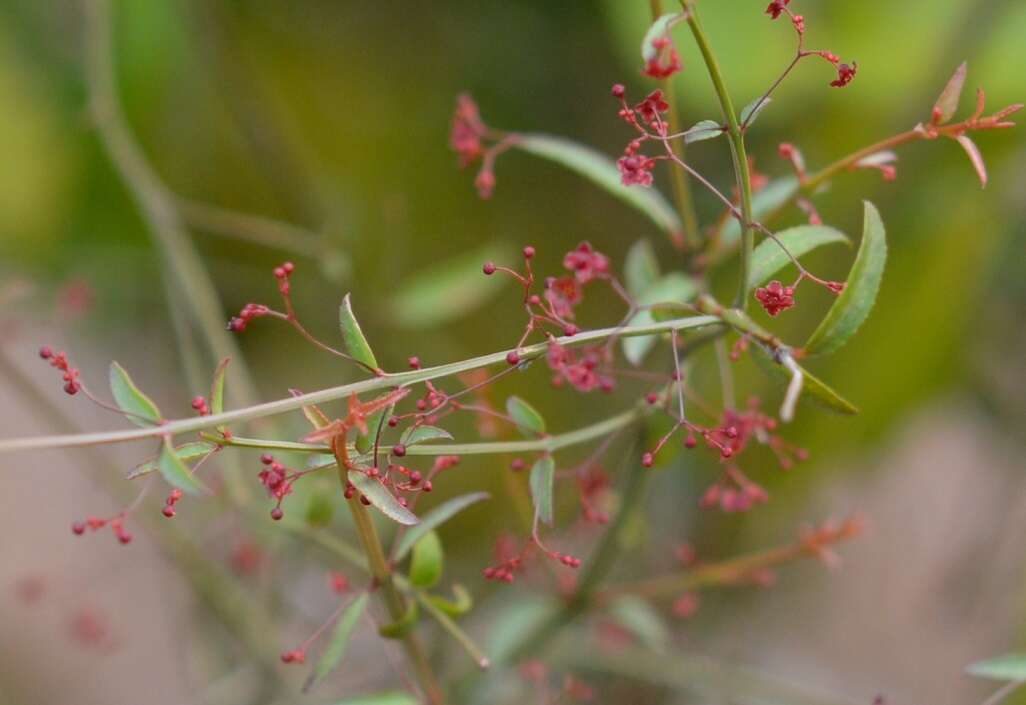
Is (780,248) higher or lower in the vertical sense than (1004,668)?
higher

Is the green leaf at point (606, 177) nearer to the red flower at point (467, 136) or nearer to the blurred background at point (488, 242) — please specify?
the red flower at point (467, 136)

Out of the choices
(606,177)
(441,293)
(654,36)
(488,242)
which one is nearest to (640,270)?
(606,177)

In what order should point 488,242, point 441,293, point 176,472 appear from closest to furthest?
point 176,472, point 441,293, point 488,242

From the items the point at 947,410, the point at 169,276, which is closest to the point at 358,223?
the point at 169,276

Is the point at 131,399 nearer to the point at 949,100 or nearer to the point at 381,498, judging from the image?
the point at 381,498

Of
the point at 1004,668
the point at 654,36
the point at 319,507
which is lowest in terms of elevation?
the point at 1004,668

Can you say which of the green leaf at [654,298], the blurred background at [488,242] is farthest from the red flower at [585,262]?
the blurred background at [488,242]

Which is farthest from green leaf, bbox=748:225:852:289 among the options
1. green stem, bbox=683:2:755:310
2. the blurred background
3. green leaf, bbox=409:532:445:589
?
the blurred background
